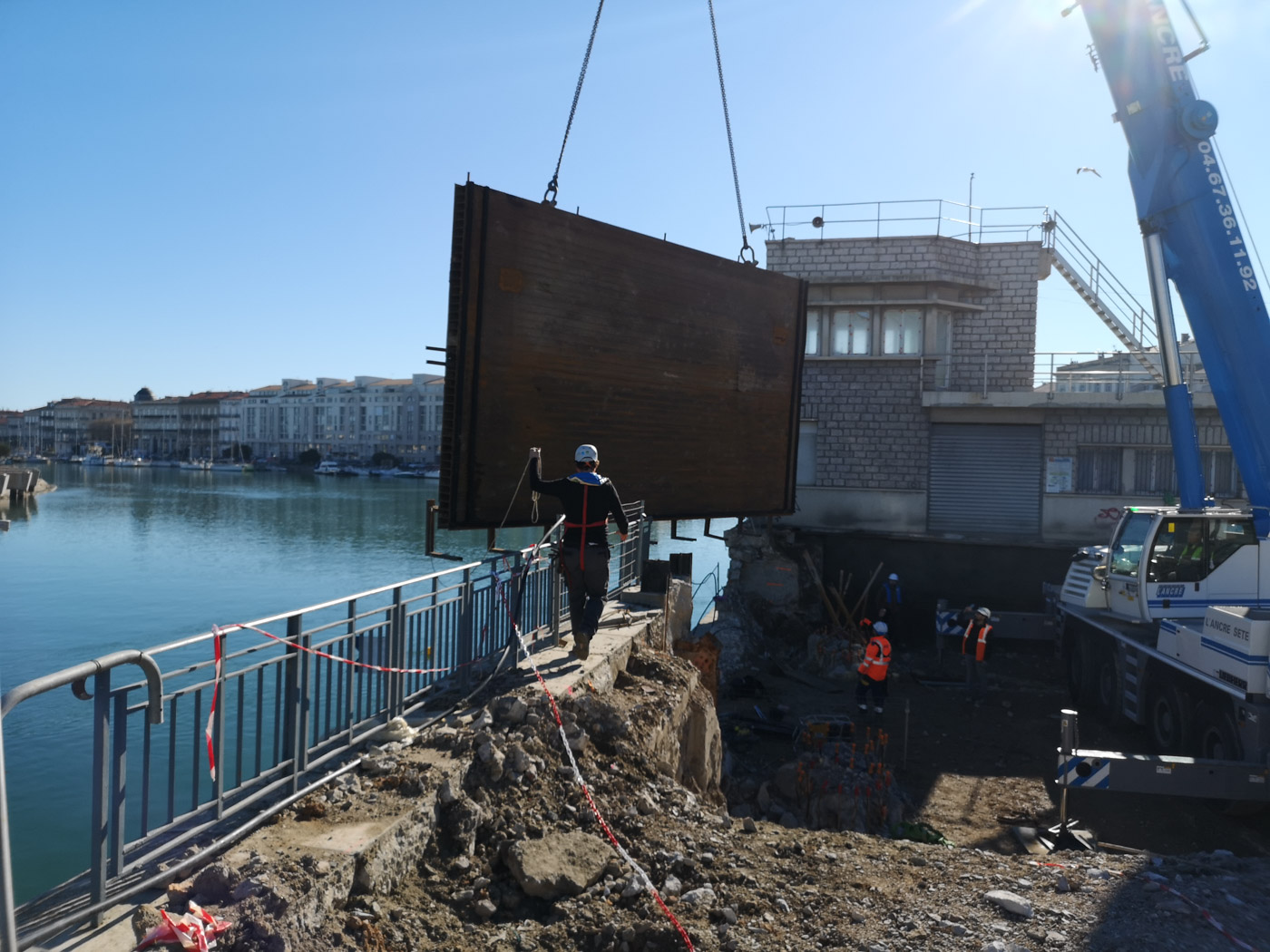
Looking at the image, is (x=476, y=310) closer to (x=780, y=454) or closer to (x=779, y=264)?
(x=780, y=454)

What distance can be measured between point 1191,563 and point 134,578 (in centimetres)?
3272

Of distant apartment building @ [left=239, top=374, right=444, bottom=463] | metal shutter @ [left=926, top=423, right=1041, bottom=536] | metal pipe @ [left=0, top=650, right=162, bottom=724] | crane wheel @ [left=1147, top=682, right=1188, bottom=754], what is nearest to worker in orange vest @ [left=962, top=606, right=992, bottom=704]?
crane wheel @ [left=1147, top=682, right=1188, bottom=754]

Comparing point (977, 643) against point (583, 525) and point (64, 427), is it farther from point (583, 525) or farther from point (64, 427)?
point (64, 427)

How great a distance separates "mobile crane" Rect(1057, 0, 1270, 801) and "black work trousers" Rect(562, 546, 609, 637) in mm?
7056

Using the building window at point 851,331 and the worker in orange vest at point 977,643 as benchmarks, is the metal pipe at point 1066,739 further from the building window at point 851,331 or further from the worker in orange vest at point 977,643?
the building window at point 851,331

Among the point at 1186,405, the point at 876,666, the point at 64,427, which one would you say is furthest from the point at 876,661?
the point at 64,427

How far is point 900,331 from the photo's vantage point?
76.7 ft

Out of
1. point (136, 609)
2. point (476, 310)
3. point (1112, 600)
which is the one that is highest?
point (476, 310)

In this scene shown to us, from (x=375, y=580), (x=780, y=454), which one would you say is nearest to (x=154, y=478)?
(x=375, y=580)

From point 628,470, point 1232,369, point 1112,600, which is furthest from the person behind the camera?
point 1112,600

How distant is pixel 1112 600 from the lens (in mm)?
13625

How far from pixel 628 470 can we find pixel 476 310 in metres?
2.78

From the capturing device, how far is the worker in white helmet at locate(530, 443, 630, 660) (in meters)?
7.11

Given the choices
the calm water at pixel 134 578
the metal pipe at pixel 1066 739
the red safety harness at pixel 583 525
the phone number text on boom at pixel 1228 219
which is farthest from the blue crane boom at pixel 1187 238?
the calm water at pixel 134 578
